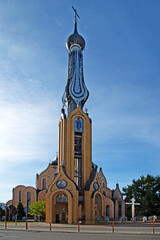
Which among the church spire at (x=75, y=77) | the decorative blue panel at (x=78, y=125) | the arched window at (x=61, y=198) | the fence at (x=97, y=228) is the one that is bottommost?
the fence at (x=97, y=228)

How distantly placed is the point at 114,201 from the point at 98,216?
50.6 feet

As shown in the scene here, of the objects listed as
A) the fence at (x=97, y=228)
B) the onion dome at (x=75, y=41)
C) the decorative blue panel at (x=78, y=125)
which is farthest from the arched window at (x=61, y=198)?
the onion dome at (x=75, y=41)

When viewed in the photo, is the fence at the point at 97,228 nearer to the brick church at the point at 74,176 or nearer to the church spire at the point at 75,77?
the brick church at the point at 74,176

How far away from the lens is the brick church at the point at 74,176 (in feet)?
164

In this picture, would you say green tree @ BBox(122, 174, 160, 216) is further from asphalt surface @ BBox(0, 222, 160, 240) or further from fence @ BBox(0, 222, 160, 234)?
asphalt surface @ BBox(0, 222, 160, 240)

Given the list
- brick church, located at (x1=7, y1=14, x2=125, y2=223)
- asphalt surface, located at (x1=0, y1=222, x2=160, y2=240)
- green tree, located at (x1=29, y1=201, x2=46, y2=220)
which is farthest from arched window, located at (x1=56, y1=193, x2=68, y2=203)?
asphalt surface, located at (x1=0, y1=222, x2=160, y2=240)

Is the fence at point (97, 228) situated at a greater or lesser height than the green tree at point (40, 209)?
greater

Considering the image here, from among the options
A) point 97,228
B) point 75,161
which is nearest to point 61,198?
point 75,161

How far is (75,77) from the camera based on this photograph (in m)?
61.2

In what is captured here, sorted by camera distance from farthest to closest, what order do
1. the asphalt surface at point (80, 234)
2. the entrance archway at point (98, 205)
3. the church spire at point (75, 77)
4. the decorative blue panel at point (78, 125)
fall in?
the church spire at point (75, 77), the decorative blue panel at point (78, 125), the entrance archway at point (98, 205), the asphalt surface at point (80, 234)

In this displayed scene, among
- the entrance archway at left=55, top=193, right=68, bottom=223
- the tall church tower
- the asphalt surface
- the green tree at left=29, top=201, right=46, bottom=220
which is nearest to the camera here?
the asphalt surface

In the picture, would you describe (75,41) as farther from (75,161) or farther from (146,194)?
(146,194)

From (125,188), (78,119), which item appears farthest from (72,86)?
(125,188)

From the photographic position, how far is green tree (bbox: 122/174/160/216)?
61.3 metres
